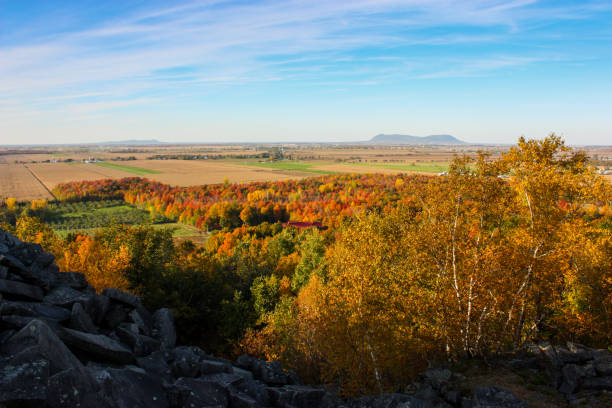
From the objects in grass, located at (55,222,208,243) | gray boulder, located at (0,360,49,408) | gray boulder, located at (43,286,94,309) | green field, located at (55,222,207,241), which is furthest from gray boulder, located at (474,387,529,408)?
green field, located at (55,222,207,241)

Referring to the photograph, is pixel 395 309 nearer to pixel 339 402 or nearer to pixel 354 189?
pixel 339 402

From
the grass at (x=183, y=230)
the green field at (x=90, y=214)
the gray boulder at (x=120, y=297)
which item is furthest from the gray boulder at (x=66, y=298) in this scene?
the green field at (x=90, y=214)

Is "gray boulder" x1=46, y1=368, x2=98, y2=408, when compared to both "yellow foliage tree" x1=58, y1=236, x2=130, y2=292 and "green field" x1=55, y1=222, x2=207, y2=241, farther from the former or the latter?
"green field" x1=55, y1=222, x2=207, y2=241

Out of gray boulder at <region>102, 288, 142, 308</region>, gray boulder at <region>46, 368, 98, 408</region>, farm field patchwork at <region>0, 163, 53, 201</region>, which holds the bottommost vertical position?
farm field patchwork at <region>0, 163, 53, 201</region>

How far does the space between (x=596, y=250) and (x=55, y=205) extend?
517 feet

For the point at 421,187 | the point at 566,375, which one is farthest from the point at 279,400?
the point at 421,187

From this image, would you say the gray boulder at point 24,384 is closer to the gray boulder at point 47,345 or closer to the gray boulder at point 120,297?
the gray boulder at point 47,345

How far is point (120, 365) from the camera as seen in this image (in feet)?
47.4

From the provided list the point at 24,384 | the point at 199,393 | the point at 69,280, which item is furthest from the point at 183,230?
the point at 24,384

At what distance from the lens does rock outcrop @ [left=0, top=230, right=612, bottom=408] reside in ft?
34.5

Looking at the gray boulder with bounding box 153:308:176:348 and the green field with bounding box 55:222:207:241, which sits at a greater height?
the gray boulder with bounding box 153:308:176:348

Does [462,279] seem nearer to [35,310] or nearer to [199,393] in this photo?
[199,393]

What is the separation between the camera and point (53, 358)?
433 inches

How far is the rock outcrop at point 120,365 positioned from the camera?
10.5m
